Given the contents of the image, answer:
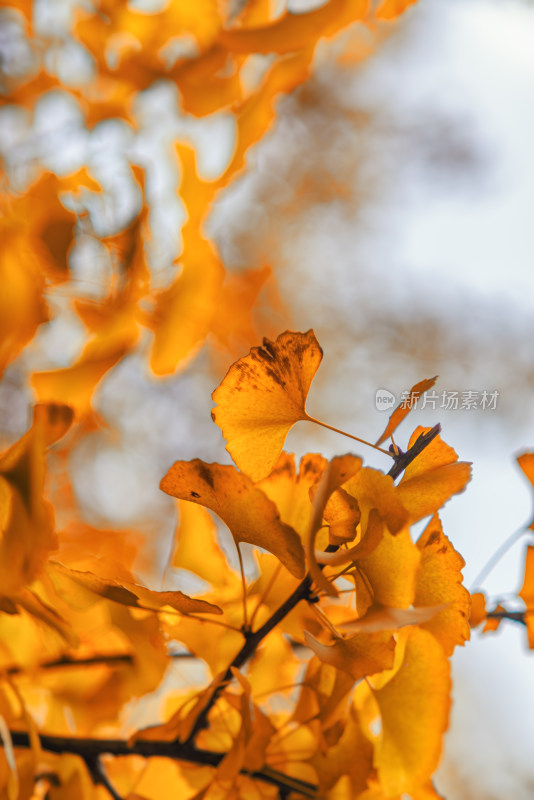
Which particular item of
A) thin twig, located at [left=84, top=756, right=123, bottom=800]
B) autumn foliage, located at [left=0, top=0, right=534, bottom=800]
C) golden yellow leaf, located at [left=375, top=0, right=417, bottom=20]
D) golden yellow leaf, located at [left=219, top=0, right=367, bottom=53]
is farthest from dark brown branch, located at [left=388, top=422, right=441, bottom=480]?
golden yellow leaf, located at [left=375, top=0, right=417, bottom=20]

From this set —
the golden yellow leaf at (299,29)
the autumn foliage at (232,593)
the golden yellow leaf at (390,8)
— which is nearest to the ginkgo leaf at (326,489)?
the autumn foliage at (232,593)

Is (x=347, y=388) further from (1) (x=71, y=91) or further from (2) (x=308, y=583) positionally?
(2) (x=308, y=583)

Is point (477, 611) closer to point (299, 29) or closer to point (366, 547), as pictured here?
point (366, 547)

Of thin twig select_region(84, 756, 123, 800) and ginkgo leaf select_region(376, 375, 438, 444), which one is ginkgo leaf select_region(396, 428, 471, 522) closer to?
ginkgo leaf select_region(376, 375, 438, 444)

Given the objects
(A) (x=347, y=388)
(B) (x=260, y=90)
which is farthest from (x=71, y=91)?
(A) (x=347, y=388)

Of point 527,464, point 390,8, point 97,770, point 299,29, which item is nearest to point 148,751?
point 97,770
